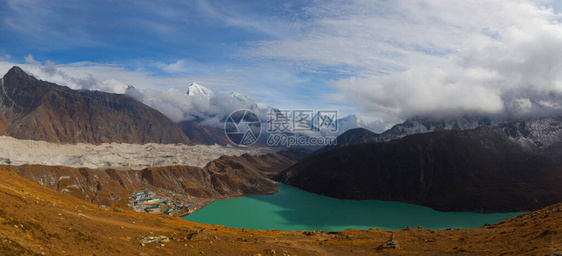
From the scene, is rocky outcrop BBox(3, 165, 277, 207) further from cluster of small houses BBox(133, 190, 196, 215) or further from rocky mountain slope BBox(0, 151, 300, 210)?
cluster of small houses BBox(133, 190, 196, 215)

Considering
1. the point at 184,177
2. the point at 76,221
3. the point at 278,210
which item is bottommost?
the point at 278,210

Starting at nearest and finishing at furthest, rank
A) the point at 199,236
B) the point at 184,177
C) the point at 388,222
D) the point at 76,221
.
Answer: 1. the point at 76,221
2. the point at 199,236
3. the point at 388,222
4. the point at 184,177

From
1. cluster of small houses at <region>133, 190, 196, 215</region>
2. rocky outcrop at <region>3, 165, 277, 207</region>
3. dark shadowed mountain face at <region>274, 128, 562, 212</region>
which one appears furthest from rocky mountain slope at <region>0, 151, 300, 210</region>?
dark shadowed mountain face at <region>274, 128, 562, 212</region>

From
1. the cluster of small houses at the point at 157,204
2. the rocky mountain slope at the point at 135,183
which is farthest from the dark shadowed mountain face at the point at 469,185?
the cluster of small houses at the point at 157,204

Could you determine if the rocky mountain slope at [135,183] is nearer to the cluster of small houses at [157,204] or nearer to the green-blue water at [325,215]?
the cluster of small houses at [157,204]

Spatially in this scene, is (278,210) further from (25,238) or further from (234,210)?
(25,238)

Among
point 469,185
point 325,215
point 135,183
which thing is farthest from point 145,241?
point 469,185

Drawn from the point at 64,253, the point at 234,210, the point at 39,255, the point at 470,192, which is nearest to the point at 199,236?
the point at 64,253

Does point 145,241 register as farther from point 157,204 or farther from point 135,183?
point 135,183
